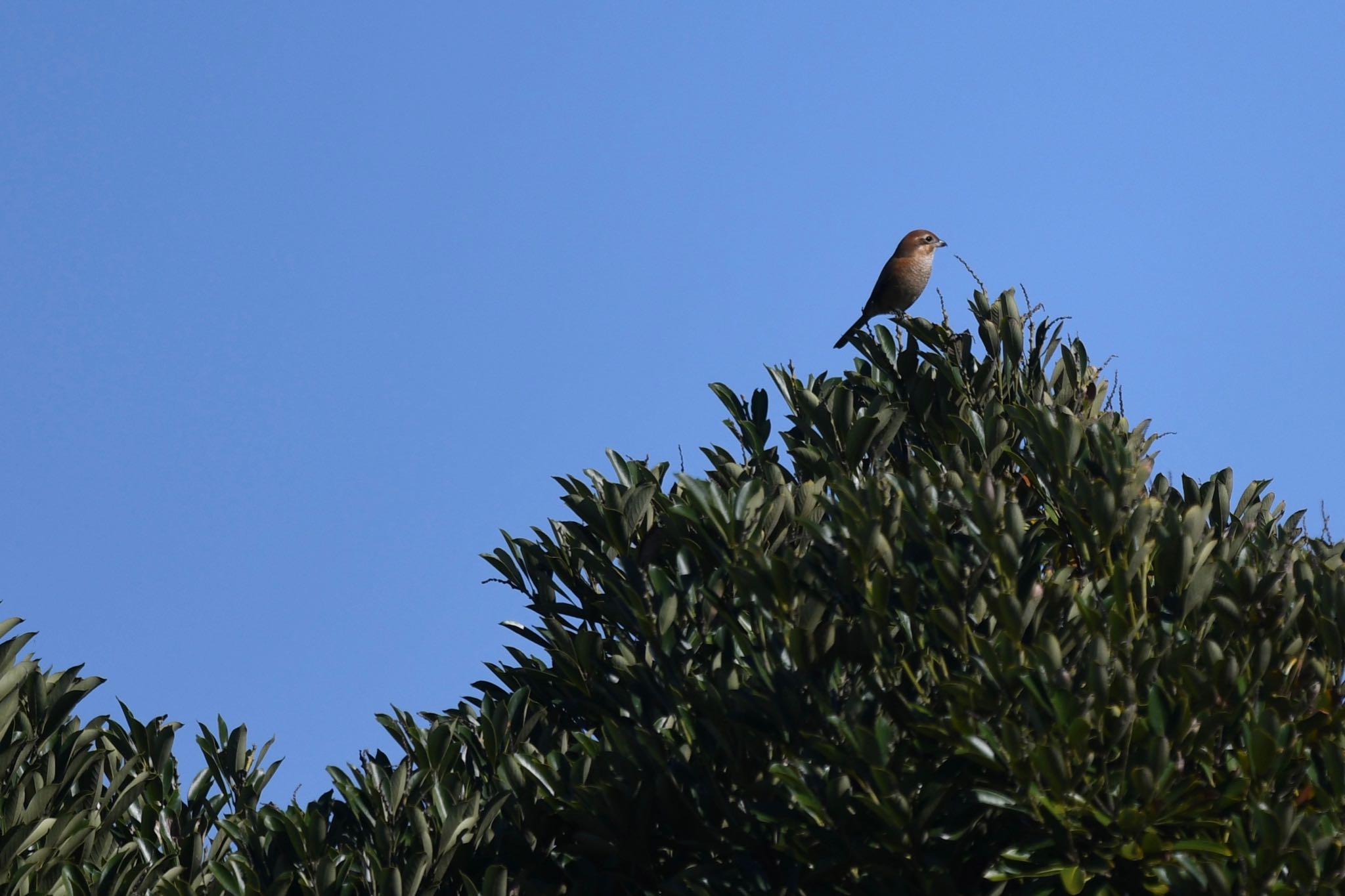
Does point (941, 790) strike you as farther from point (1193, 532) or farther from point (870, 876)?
point (1193, 532)

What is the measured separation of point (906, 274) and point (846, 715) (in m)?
8.42

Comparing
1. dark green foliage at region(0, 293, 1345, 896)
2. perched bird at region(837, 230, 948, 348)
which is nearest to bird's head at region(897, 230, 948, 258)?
perched bird at region(837, 230, 948, 348)

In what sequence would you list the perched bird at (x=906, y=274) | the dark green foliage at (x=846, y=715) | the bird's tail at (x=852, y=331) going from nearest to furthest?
1. the dark green foliage at (x=846, y=715)
2. the bird's tail at (x=852, y=331)
3. the perched bird at (x=906, y=274)

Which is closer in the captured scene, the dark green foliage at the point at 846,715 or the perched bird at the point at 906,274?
the dark green foliage at the point at 846,715

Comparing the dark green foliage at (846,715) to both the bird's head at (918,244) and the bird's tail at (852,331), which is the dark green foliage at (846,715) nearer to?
the bird's tail at (852,331)

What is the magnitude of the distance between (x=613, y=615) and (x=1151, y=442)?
131 inches

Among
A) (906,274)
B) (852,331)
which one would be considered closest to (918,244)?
(906,274)

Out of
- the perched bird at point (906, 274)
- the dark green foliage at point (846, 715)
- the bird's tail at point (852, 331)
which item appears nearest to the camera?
the dark green foliage at point (846, 715)

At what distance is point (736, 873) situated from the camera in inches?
238

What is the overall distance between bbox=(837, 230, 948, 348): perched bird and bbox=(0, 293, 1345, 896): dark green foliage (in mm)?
5471

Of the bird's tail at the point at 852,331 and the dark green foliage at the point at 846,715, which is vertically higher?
the bird's tail at the point at 852,331

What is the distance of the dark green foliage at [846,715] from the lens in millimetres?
5523

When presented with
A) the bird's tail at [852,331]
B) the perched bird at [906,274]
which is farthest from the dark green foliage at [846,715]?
the perched bird at [906,274]

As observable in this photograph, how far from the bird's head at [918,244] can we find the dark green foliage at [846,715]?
18.5 feet
